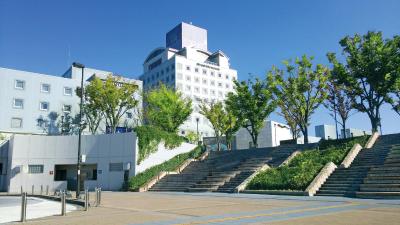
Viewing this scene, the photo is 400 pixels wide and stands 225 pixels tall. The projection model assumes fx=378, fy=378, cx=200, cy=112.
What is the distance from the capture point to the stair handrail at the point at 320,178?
22.7 m

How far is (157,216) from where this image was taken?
13312 mm

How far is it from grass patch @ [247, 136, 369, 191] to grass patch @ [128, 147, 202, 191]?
1204 cm

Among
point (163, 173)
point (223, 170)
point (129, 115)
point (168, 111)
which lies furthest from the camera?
point (129, 115)

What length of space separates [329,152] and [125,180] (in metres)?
19.3

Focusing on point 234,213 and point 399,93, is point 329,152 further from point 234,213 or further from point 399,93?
point 234,213

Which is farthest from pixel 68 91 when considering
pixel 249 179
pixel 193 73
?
pixel 193 73

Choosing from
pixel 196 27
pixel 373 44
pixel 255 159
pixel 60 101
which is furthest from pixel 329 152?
pixel 196 27

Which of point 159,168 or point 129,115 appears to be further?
point 129,115

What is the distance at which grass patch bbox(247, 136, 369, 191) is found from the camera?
2459 cm

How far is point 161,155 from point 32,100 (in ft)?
82.1

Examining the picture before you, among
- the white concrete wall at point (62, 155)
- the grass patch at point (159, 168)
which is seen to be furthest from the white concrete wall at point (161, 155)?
the white concrete wall at point (62, 155)

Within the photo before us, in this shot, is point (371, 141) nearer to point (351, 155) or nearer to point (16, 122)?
point (351, 155)

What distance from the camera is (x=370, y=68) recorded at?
3325cm

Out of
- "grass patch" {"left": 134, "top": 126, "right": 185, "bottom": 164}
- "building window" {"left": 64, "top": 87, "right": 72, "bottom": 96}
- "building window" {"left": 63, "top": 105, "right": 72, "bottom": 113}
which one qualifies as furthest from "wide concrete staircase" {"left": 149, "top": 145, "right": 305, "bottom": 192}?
"building window" {"left": 64, "top": 87, "right": 72, "bottom": 96}
